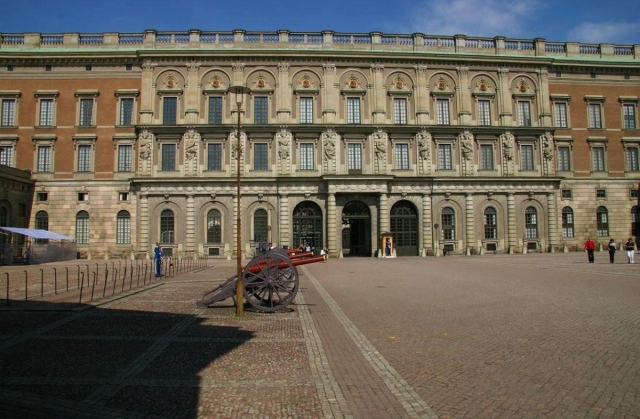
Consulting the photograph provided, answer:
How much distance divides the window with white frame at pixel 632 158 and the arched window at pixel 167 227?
43.4 metres

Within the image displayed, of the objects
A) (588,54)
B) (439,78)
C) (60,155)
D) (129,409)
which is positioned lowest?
(129,409)

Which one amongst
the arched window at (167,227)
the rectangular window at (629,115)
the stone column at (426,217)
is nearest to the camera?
the arched window at (167,227)

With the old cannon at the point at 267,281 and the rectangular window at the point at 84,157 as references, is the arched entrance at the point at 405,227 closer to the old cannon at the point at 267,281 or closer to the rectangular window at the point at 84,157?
the rectangular window at the point at 84,157

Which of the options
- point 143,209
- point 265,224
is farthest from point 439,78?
point 143,209

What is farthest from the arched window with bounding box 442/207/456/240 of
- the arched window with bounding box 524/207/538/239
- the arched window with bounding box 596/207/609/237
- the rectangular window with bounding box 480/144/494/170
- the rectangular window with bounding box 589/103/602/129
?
the rectangular window with bounding box 589/103/602/129

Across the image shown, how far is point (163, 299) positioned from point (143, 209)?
2765 centimetres

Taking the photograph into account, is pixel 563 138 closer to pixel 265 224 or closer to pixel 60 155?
pixel 265 224

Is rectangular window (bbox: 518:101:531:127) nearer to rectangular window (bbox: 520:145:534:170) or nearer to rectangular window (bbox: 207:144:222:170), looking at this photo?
rectangular window (bbox: 520:145:534:170)

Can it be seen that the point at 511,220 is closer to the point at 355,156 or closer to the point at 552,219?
the point at 552,219

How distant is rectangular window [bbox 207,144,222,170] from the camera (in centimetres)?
4388

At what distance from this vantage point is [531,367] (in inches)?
323

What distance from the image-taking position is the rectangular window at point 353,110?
45.0 meters

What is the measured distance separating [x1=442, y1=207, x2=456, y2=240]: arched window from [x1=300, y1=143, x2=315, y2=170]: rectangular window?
12630 millimetres

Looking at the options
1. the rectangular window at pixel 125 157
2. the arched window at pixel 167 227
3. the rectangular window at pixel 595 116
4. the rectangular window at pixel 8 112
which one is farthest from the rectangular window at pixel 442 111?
the rectangular window at pixel 8 112
